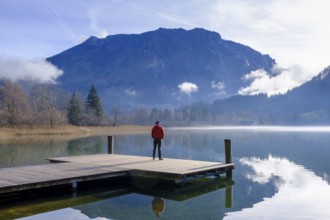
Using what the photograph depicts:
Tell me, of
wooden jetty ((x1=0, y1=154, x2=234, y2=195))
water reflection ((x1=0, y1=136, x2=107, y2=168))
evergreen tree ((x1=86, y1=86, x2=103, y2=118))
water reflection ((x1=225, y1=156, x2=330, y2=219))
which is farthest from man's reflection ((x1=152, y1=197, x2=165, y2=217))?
evergreen tree ((x1=86, y1=86, x2=103, y2=118))

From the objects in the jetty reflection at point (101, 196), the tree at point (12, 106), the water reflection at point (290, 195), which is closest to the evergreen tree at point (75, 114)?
the tree at point (12, 106)

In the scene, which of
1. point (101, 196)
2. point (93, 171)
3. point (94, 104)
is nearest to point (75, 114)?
point (94, 104)

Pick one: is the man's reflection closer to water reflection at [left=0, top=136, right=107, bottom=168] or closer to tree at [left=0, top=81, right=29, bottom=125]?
water reflection at [left=0, top=136, right=107, bottom=168]

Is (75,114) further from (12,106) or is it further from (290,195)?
(290,195)

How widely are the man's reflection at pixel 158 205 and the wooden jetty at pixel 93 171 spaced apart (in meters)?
1.83

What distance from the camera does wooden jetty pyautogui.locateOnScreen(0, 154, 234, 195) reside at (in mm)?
17000

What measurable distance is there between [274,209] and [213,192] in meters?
4.25

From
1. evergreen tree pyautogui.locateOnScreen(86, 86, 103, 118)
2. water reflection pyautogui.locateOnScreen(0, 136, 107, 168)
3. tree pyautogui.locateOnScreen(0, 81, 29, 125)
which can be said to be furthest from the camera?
evergreen tree pyautogui.locateOnScreen(86, 86, 103, 118)

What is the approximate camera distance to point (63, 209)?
1588 cm

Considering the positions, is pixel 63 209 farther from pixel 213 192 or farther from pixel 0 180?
pixel 213 192

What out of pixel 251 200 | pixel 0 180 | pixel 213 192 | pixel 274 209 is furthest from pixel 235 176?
pixel 0 180

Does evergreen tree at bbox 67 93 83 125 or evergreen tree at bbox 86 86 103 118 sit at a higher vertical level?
evergreen tree at bbox 86 86 103 118

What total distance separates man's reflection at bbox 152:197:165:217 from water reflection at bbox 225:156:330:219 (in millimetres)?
2727

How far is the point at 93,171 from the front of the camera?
2012 centimetres
